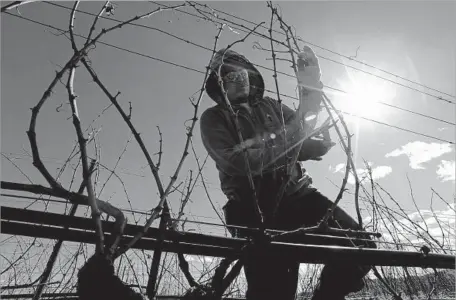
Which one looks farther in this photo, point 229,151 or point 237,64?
point 237,64

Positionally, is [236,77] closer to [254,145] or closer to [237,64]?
[237,64]

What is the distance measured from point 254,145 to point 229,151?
17cm

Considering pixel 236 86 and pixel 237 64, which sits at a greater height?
pixel 237 64

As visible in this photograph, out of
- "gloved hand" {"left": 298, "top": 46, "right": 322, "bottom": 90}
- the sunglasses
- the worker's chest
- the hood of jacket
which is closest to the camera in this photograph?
"gloved hand" {"left": 298, "top": 46, "right": 322, "bottom": 90}

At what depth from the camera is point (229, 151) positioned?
5.57ft

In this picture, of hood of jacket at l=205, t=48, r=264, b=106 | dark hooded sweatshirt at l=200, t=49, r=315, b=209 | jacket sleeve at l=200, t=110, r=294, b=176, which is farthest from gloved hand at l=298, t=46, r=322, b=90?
hood of jacket at l=205, t=48, r=264, b=106

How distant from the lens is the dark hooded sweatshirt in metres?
1.62

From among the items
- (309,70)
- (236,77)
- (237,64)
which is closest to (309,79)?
(309,70)

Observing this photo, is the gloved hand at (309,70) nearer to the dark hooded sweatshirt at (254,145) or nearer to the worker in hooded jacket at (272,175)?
the worker in hooded jacket at (272,175)

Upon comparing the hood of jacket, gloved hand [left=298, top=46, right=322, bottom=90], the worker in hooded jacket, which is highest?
the hood of jacket

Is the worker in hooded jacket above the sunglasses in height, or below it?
below

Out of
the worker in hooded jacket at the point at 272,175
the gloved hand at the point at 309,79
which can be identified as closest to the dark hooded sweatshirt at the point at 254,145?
the worker in hooded jacket at the point at 272,175

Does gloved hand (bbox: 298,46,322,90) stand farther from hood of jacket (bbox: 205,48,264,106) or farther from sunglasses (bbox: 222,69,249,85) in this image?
hood of jacket (bbox: 205,48,264,106)

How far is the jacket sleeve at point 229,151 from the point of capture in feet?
5.29
